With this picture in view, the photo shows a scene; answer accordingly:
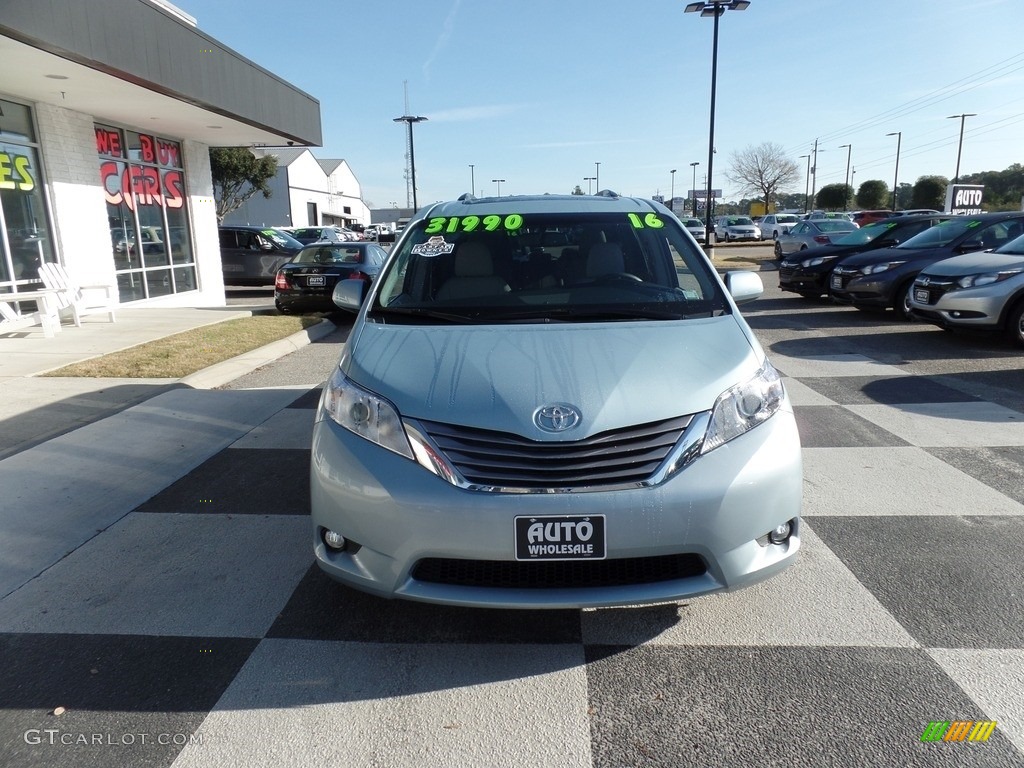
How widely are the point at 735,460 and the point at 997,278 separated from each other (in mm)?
7974

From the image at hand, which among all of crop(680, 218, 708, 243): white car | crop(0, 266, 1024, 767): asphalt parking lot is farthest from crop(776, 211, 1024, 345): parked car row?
crop(680, 218, 708, 243): white car

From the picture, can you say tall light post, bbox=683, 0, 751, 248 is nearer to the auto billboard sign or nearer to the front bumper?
the auto billboard sign

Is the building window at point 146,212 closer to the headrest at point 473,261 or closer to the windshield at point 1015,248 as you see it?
the headrest at point 473,261

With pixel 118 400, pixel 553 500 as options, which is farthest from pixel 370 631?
pixel 118 400

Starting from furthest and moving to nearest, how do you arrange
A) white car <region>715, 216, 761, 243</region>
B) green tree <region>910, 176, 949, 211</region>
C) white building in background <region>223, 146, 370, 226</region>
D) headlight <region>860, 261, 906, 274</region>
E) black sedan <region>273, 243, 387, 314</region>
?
green tree <region>910, 176, 949, 211</region> → white building in background <region>223, 146, 370, 226</region> → white car <region>715, 216, 761, 243</region> → black sedan <region>273, 243, 387, 314</region> → headlight <region>860, 261, 906, 274</region>

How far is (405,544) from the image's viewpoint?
8.36ft

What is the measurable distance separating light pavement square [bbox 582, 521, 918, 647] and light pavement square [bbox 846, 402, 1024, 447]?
2.81 m

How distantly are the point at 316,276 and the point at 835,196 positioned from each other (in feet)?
231

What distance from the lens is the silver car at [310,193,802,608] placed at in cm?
249

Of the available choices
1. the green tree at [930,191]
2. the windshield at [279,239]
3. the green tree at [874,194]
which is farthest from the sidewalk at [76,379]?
the green tree at [874,194]

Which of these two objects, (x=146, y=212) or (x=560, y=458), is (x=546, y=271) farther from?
(x=146, y=212)

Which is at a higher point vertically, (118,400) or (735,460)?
(735,460)

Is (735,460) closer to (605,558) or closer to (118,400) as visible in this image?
(605,558)

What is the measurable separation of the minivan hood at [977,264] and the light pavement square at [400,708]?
8.49 m
